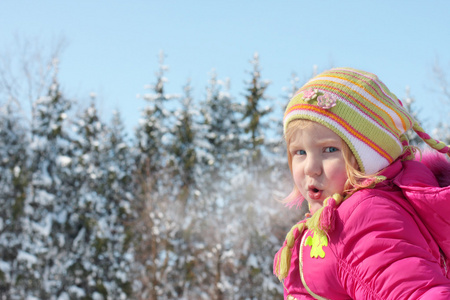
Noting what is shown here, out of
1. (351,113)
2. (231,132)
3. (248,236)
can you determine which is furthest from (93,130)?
(351,113)

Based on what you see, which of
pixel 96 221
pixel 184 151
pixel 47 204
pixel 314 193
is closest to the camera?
pixel 314 193

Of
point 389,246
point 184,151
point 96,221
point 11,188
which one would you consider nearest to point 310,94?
point 389,246

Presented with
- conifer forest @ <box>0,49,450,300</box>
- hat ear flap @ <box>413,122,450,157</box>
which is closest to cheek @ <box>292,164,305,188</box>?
hat ear flap @ <box>413,122,450,157</box>

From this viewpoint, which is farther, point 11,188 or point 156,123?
point 156,123

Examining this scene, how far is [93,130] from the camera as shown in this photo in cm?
2853

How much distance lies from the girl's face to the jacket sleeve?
173 mm

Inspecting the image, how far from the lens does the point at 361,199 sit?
59.9 inches

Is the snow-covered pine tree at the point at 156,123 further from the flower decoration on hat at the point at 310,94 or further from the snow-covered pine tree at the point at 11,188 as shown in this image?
the flower decoration on hat at the point at 310,94

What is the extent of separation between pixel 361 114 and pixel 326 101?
132 mm

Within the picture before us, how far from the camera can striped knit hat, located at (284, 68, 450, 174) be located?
165cm

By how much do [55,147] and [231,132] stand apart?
35.0 feet

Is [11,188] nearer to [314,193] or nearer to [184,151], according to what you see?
[184,151]

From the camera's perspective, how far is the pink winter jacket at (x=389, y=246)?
1.31 metres

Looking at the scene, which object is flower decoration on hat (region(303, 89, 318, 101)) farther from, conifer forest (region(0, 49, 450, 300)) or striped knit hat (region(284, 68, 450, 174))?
conifer forest (region(0, 49, 450, 300))
